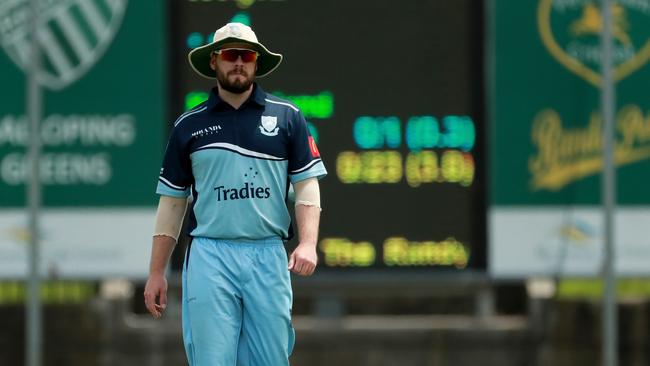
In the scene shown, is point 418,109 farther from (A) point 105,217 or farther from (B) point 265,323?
(B) point 265,323

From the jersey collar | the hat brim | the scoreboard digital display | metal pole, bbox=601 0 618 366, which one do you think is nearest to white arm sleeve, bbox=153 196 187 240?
the jersey collar

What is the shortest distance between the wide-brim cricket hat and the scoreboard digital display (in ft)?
16.7

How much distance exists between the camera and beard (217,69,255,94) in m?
5.79

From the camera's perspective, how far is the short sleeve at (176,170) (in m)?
5.87

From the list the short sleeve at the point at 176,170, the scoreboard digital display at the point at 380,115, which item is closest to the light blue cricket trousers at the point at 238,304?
the short sleeve at the point at 176,170

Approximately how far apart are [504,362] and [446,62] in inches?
83.9

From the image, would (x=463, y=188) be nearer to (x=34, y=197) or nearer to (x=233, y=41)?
(x=34, y=197)

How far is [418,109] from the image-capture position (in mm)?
11320

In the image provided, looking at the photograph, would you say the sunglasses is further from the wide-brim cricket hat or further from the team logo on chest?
the team logo on chest

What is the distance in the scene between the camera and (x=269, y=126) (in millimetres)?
5820

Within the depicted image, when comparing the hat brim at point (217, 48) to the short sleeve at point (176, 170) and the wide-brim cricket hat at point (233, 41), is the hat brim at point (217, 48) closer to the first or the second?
the wide-brim cricket hat at point (233, 41)

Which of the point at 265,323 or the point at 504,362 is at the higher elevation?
the point at 265,323

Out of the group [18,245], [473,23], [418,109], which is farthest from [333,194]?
[18,245]

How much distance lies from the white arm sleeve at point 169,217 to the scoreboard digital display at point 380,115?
17.0 feet
